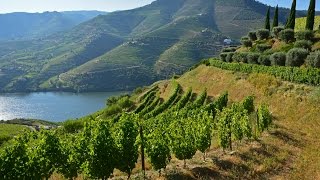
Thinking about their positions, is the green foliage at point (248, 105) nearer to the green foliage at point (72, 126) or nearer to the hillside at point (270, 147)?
the hillside at point (270, 147)

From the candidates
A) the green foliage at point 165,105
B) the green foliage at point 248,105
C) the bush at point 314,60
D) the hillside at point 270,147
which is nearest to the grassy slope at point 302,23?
the green foliage at point 165,105

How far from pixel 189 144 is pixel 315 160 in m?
11.1

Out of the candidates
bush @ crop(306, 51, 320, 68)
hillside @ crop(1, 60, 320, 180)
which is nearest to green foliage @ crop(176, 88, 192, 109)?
hillside @ crop(1, 60, 320, 180)

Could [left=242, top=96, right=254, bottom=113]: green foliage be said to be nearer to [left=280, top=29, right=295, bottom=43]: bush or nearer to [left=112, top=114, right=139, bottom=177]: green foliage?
[left=112, top=114, right=139, bottom=177]: green foliage

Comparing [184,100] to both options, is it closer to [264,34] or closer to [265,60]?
[265,60]

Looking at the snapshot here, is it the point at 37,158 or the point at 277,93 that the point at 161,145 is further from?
the point at 277,93

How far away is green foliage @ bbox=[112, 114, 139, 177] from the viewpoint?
27797mm

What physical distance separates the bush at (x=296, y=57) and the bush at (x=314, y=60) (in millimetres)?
2514

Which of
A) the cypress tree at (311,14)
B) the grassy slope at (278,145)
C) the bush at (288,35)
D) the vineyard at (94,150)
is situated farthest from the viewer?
the bush at (288,35)

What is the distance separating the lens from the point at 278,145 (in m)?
38.6

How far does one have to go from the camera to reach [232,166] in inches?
1278

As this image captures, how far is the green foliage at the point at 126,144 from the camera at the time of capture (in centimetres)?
2780

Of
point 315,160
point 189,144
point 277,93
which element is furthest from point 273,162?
point 277,93

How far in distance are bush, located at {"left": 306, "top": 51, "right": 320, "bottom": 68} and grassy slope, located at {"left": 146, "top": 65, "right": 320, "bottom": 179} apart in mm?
6406
